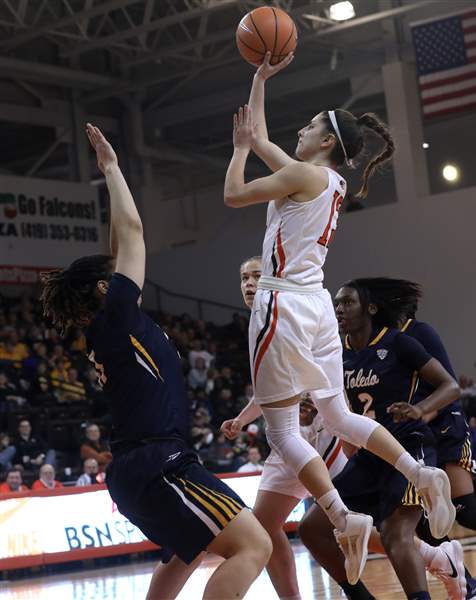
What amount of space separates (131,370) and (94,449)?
10274 millimetres

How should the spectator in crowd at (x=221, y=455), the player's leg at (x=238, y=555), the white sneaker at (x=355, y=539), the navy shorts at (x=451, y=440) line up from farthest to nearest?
the spectator in crowd at (x=221, y=455)
the navy shorts at (x=451, y=440)
the white sneaker at (x=355, y=539)
the player's leg at (x=238, y=555)

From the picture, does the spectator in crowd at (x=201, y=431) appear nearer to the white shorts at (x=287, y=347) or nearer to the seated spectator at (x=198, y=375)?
the seated spectator at (x=198, y=375)

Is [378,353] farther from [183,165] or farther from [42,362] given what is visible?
[183,165]

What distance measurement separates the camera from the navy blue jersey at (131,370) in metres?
4.07

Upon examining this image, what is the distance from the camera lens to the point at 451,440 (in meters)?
5.91

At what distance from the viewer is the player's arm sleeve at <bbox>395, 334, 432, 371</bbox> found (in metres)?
5.33

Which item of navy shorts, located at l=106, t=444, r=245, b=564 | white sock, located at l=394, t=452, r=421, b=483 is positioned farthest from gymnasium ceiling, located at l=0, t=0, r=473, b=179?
navy shorts, located at l=106, t=444, r=245, b=564

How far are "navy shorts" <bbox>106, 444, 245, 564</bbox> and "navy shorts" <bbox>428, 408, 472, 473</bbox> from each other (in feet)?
7.14

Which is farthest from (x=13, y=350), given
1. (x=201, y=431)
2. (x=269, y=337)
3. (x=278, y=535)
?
(x=269, y=337)

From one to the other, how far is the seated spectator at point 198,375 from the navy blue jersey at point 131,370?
15296mm

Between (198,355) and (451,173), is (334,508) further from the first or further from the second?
(451,173)

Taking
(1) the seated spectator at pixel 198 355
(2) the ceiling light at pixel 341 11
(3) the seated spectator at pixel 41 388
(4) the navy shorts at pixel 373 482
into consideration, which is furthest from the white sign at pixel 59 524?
(2) the ceiling light at pixel 341 11

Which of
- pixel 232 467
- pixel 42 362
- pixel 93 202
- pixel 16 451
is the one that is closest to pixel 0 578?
pixel 16 451

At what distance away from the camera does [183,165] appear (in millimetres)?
27953
